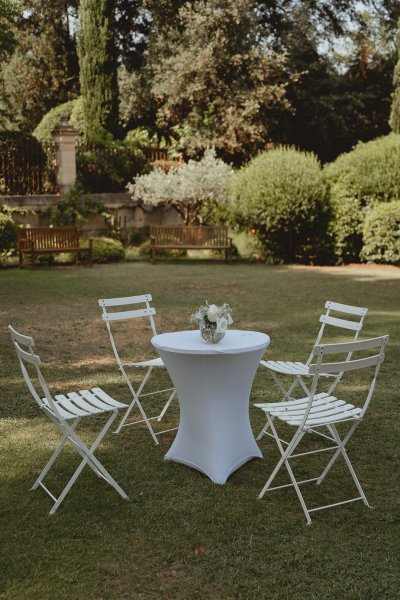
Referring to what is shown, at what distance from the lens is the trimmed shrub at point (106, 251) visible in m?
17.8

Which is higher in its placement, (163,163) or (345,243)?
Result: (163,163)

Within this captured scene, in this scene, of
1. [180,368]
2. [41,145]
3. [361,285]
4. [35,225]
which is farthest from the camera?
[41,145]


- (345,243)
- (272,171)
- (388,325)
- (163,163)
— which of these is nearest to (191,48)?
(163,163)

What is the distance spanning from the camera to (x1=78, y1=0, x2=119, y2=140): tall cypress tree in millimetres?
23656

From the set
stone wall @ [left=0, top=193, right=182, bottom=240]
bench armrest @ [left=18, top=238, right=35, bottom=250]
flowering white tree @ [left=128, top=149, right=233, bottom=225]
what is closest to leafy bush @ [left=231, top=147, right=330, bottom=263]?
flowering white tree @ [left=128, top=149, right=233, bottom=225]

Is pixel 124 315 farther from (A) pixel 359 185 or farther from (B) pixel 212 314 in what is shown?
(A) pixel 359 185

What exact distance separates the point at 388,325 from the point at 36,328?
191 inches

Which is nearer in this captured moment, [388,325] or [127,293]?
[388,325]

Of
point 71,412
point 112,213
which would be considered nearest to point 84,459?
point 71,412

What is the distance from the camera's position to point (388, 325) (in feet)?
32.5

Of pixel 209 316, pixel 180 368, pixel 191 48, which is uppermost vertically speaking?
pixel 191 48

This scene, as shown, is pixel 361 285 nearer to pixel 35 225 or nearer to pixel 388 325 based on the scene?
pixel 388 325

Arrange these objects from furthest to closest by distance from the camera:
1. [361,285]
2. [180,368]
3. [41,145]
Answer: [41,145]
[361,285]
[180,368]

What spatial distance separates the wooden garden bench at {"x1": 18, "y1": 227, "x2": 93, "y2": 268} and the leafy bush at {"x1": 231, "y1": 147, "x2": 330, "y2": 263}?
4.10 m
